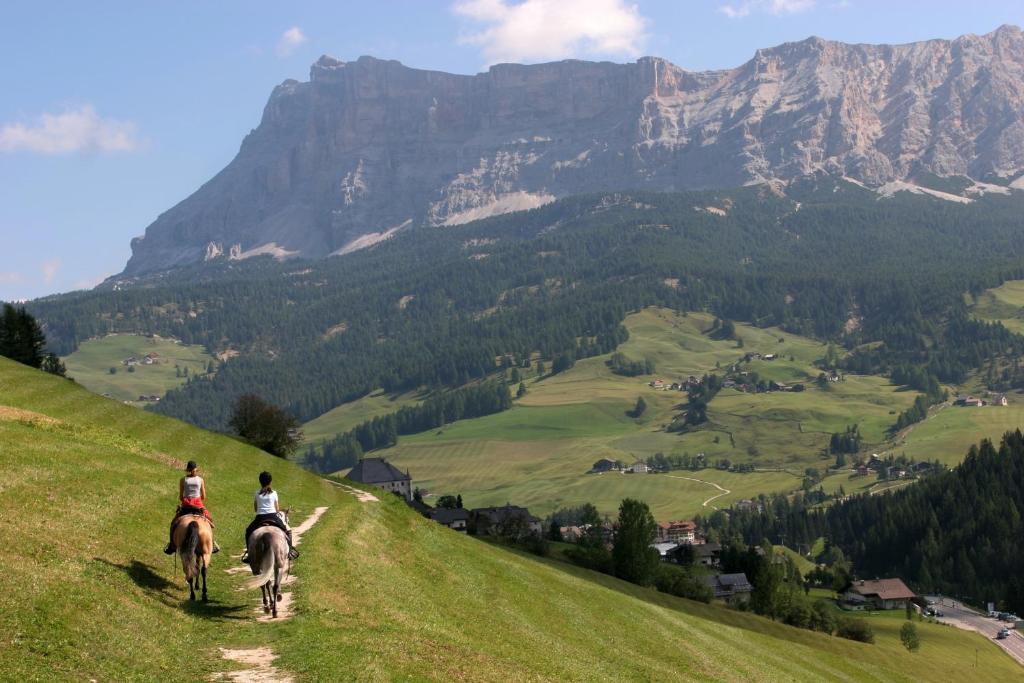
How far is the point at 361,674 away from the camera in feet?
93.6

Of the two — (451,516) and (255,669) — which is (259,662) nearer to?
(255,669)

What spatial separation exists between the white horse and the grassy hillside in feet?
3.22

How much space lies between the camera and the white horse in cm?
3325

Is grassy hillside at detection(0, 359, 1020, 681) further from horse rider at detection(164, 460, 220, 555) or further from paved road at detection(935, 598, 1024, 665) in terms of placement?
paved road at detection(935, 598, 1024, 665)

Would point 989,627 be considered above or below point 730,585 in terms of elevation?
below

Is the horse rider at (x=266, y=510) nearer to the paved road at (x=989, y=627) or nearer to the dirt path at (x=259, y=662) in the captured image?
the dirt path at (x=259, y=662)

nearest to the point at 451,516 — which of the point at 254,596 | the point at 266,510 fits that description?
the point at 254,596

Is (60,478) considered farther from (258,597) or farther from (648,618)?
(648,618)

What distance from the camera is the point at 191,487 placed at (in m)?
34.8

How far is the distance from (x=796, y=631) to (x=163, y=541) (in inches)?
3570

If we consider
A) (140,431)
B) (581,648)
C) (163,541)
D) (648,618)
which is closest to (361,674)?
(163,541)

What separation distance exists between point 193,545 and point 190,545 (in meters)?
0.10

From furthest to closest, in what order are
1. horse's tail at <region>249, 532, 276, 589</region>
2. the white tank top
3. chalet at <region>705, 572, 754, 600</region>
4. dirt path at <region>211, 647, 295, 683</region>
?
chalet at <region>705, 572, 754, 600</region>, the white tank top, horse's tail at <region>249, 532, 276, 589</region>, dirt path at <region>211, 647, 295, 683</region>

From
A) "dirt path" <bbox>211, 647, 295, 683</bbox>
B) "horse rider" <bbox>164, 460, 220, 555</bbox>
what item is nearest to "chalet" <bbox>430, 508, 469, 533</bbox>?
"horse rider" <bbox>164, 460, 220, 555</bbox>
